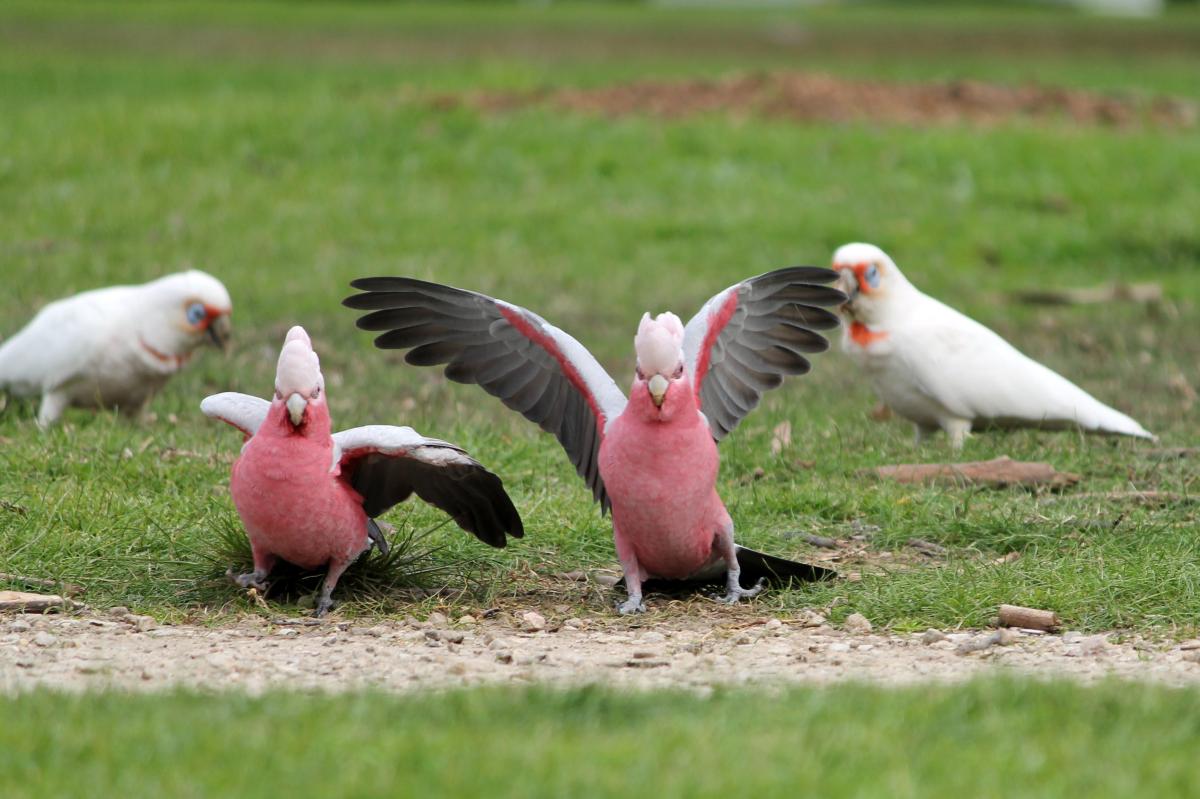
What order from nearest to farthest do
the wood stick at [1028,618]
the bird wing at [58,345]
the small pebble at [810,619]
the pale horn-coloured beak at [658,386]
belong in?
the pale horn-coloured beak at [658,386], the wood stick at [1028,618], the small pebble at [810,619], the bird wing at [58,345]

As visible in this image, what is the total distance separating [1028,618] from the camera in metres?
4.77

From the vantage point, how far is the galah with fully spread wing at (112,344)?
7582 mm

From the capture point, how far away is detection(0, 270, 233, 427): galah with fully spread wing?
7582mm

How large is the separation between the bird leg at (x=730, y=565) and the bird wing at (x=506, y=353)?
0.44 metres

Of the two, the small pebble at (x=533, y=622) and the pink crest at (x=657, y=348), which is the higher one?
the pink crest at (x=657, y=348)

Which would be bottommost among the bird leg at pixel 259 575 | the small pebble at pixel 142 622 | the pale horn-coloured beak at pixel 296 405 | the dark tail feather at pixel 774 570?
the small pebble at pixel 142 622

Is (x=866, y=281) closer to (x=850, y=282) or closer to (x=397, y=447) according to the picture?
(x=850, y=282)

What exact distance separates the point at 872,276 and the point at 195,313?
128 inches

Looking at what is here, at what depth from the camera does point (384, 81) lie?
16.9m

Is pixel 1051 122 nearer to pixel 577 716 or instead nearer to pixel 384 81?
pixel 384 81

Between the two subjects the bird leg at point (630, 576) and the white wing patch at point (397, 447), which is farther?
the bird leg at point (630, 576)

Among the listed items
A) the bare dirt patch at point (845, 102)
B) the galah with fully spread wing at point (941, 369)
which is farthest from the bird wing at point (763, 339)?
the bare dirt patch at point (845, 102)

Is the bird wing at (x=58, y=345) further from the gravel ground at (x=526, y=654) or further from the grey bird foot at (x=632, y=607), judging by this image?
the grey bird foot at (x=632, y=607)

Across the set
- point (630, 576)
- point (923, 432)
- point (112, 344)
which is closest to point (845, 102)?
point (923, 432)
